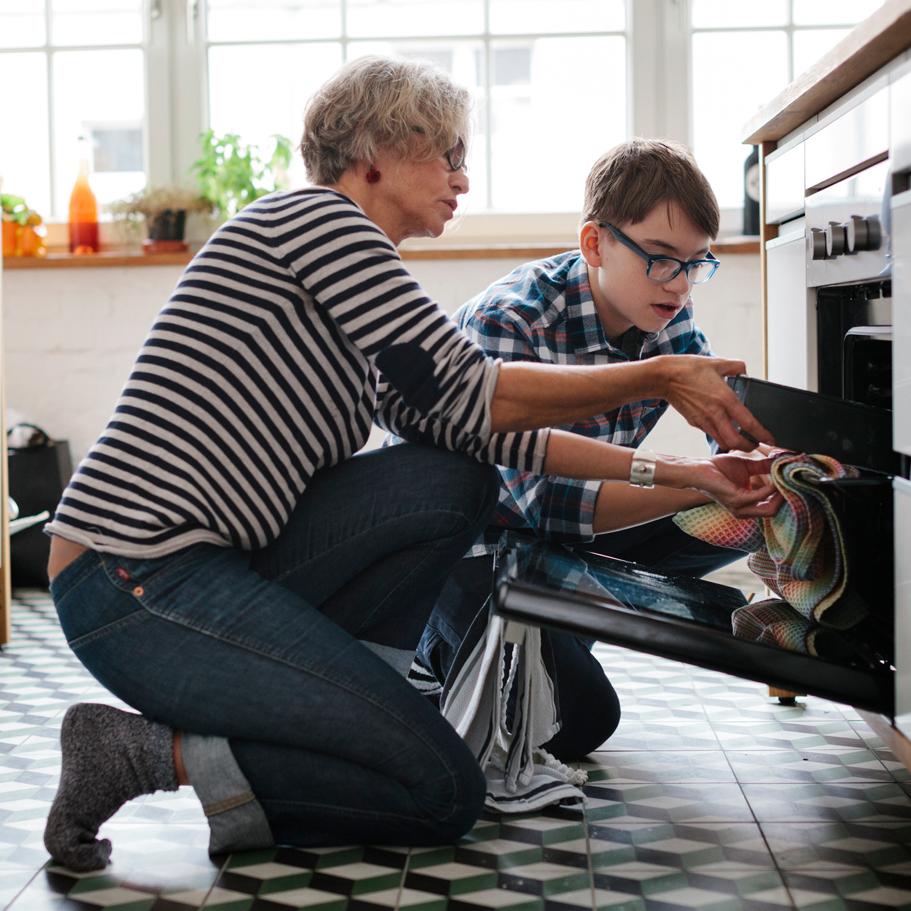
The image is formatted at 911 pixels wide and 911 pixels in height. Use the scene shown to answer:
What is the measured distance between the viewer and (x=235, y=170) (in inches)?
133

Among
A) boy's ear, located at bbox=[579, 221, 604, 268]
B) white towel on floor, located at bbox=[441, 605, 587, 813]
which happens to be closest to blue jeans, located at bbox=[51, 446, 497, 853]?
white towel on floor, located at bbox=[441, 605, 587, 813]

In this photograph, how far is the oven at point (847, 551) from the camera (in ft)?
4.07

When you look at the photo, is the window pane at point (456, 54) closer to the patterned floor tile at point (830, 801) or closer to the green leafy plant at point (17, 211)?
the green leafy plant at point (17, 211)

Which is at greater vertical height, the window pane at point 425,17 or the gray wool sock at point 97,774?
the window pane at point 425,17

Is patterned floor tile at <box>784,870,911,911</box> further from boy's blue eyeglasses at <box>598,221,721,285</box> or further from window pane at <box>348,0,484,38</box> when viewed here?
window pane at <box>348,0,484,38</box>

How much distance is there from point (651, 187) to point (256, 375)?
61 centimetres

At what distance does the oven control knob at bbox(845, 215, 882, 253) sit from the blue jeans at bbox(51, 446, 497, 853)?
0.69 m

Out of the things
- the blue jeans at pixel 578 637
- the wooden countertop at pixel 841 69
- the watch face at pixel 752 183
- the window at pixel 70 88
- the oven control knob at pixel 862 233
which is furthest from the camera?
the window at pixel 70 88

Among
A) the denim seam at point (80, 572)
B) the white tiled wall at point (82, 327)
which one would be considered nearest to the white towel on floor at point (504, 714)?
the denim seam at point (80, 572)

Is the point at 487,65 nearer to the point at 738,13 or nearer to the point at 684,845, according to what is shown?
the point at 738,13

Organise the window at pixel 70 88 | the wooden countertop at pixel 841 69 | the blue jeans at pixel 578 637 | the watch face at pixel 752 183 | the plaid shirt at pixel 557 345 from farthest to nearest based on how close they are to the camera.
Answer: the window at pixel 70 88 < the watch face at pixel 752 183 < the blue jeans at pixel 578 637 < the plaid shirt at pixel 557 345 < the wooden countertop at pixel 841 69

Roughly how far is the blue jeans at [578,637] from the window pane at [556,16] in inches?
83.8

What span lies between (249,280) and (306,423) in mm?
170

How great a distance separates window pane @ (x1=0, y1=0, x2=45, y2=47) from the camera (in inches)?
142
